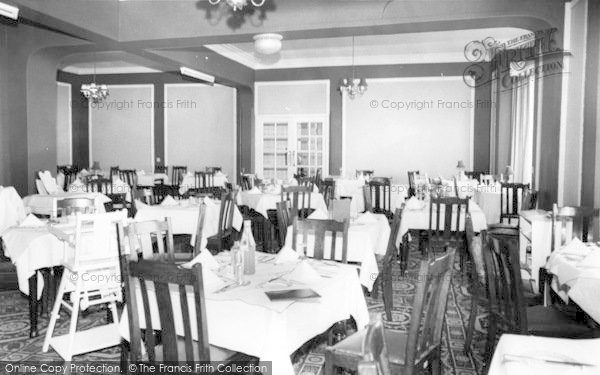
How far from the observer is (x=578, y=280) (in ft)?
10.1

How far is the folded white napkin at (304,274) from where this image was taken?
3.00 meters

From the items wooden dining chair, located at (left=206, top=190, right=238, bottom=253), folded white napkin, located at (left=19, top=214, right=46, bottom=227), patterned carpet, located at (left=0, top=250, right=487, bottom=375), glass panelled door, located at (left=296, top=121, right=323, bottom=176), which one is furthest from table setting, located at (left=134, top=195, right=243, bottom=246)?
glass panelled door, located at (left=296, top=121, right=323, bottom=176)

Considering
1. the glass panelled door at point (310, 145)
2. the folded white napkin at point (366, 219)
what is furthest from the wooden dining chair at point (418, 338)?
the glass panelled door at point (310, 145)

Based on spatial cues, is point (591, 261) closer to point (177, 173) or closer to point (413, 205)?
point (413, 205)

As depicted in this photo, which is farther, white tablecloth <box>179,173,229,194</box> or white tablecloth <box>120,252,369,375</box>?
white tablecloth <box>179,173,229,194</box>

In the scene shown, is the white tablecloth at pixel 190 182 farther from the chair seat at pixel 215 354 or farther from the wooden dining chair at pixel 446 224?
the chair seat at pixel 215 354

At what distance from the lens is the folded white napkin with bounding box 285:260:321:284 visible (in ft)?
9.84

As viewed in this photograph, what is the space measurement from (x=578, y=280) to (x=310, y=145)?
1034 cm

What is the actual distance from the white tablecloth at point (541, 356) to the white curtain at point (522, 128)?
7.86 meters

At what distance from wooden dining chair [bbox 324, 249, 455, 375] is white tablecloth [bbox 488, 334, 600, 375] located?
1.65 ft

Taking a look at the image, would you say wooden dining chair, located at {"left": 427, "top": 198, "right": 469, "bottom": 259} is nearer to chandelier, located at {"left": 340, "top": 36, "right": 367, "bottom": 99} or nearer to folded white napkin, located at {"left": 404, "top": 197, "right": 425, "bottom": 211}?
folded white napkin, located at {"left": 404, "top": 197, "right": 425, "bottom": 211}

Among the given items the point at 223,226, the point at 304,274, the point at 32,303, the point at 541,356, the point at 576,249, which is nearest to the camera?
the point at 541,356

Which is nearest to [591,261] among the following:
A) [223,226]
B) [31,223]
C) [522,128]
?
[223,226]

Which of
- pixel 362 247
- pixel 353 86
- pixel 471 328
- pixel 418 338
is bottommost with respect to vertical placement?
pixel 471 328
